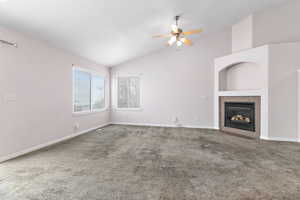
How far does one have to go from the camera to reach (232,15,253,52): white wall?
4.36 meters

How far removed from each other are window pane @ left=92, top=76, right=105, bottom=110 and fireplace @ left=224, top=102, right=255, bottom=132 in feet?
15.3

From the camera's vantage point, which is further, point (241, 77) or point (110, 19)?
point (241, 77)

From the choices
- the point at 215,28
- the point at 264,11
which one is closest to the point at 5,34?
the point at 215,28

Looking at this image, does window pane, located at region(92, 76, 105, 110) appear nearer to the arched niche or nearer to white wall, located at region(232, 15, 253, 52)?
the arched niche

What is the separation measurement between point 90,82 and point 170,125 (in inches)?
136

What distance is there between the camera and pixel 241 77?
186 inches

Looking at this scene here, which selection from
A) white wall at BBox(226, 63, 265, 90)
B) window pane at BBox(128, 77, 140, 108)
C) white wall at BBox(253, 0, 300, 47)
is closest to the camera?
white wall at BBox(253, 0, 300, 47)

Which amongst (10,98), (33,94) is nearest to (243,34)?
(33,94)

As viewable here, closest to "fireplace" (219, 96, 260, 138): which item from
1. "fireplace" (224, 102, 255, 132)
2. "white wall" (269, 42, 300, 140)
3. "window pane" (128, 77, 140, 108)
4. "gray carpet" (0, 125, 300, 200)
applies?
"fireplace" (224, 102, 255, 132)

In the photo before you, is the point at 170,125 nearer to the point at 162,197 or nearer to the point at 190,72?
the point at 190,72

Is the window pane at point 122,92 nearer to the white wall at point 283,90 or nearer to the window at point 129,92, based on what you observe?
the window at point 129,92

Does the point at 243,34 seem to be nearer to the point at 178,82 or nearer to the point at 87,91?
the point at 178,82

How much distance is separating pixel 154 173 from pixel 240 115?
12.6 ft

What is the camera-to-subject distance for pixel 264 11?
419 centimetres
